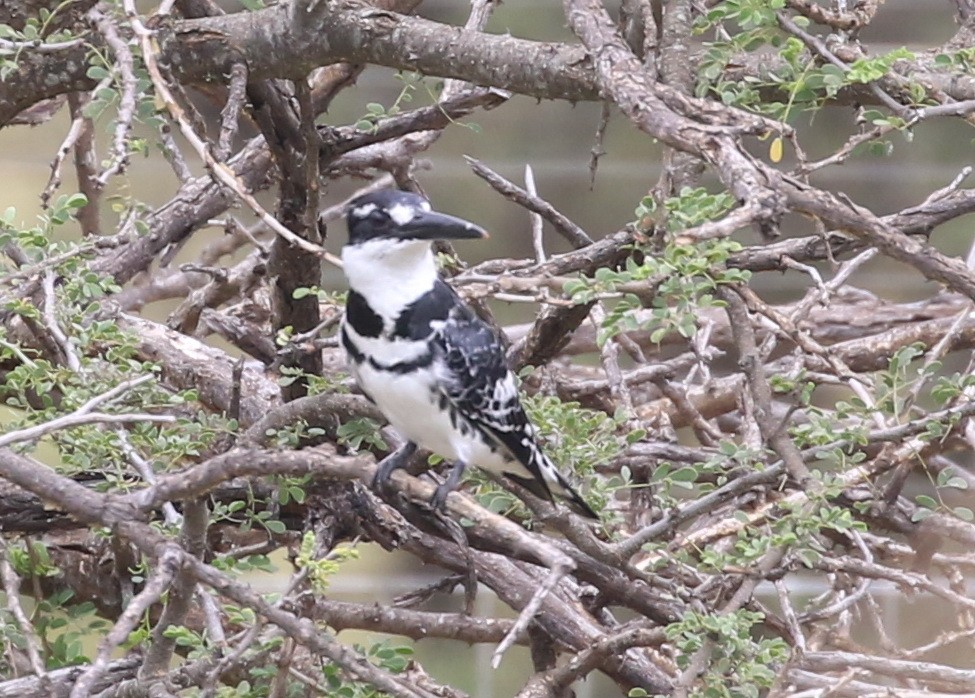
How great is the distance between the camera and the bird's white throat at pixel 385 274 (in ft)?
5.44

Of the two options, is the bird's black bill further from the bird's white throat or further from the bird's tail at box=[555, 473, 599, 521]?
the bird's tail at box=[555, 473, 599, 521]

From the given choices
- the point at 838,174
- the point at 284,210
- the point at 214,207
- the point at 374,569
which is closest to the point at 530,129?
the point at 838,174

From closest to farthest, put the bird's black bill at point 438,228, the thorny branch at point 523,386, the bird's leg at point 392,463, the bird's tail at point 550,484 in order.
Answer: the thorny branch at point 523,386 < the bird's leg at point 392,463 < the bird's black bill at point 438,228 < the bird's tail at point 550,484

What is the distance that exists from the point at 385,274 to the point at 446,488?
314 millimetres

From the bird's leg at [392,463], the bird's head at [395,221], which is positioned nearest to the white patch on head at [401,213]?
the bird's head at [395,221]

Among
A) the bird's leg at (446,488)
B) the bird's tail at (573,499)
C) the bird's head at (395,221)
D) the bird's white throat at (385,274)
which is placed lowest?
the bird's tail at (573,499)

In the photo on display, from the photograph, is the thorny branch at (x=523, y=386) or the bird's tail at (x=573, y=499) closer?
the thorny branch at (x=523, y=386)

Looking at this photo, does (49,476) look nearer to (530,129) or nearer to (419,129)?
(419,129)

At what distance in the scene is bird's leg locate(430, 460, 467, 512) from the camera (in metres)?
1.39

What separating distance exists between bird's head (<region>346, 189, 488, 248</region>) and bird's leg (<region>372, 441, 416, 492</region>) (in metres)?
0.28

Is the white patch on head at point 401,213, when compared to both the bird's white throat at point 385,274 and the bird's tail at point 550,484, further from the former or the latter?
the bird's tail at point 550,484

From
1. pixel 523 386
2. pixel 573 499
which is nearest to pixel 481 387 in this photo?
pixel 573 499

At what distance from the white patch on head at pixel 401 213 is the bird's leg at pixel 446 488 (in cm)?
33

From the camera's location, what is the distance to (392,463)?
5.42 feet
